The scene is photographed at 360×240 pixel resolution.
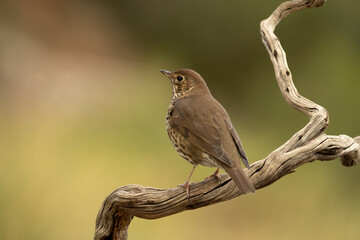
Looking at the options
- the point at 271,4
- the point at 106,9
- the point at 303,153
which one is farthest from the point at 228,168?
the point at 106,9

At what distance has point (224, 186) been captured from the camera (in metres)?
2.70

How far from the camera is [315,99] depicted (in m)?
3.92

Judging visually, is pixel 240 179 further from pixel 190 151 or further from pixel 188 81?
pixel 188 81

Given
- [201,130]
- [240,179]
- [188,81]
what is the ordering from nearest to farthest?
[240,179] < [201,130] < [188,81]

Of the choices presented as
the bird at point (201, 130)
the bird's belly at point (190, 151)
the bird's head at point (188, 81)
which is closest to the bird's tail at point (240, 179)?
the bird at point (201, 130)

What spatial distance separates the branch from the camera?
8.84ft

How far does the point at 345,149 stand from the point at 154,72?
1.74 meters

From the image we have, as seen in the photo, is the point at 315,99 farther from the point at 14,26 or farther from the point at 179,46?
the point at 14,26

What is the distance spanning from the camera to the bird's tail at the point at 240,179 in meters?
2.43

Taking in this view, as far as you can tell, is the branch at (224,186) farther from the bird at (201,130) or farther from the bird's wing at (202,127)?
the bird's wing at (202,127)


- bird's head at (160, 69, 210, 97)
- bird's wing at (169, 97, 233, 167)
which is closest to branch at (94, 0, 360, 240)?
bird's wing at (169, 97, 233, 167)

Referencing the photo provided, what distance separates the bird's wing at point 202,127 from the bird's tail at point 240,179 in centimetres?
3

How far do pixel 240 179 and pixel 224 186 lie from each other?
23cm

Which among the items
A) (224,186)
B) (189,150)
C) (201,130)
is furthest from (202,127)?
(224,186)
